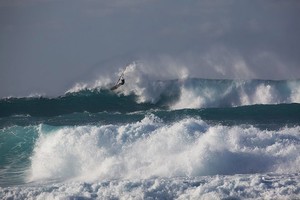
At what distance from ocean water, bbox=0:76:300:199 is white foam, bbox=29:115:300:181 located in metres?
0.04

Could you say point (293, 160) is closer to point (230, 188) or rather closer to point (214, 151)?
point (214, 151)

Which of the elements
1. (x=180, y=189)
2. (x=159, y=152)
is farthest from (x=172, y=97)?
(x=180, y=189)

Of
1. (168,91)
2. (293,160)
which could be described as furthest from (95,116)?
(293,160)

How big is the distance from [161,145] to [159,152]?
526 mm

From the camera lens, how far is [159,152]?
83.6 feet

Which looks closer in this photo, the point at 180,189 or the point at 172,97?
the point at 180,189

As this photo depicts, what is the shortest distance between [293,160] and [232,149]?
244 centimetres

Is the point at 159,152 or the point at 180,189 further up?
the point at 159,152

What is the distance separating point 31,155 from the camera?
2839 cm

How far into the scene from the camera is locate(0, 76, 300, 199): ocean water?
68.2 ft

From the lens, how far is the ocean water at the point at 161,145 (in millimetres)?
20797

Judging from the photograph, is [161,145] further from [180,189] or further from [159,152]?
[180,189]

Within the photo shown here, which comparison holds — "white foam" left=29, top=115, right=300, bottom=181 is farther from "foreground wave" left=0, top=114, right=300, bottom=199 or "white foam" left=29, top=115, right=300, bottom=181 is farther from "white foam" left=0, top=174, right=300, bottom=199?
"white foam" left=0, top=174, right=300, bottom=199

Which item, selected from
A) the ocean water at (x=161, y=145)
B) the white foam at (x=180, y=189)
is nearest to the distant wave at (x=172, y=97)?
the ocean water at (x=161, y=145)
